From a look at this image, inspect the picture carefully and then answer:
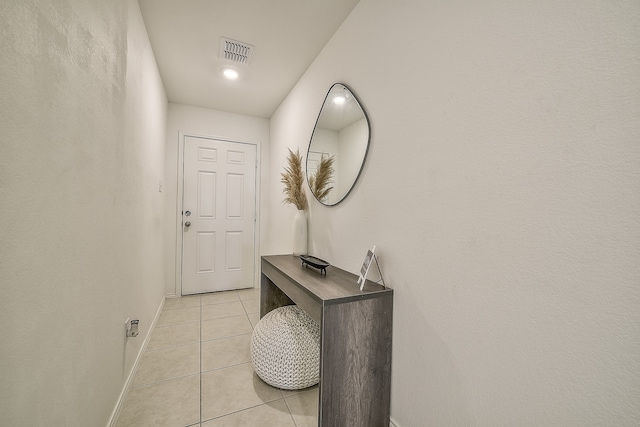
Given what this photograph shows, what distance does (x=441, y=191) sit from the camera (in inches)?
40.8

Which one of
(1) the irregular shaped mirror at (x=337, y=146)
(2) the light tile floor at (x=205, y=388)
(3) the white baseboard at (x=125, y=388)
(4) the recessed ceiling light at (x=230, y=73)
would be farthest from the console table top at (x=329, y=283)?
(4) the recessed ceiling light at (x=230, y=73)

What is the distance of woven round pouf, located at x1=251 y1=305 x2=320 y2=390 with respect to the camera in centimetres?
151

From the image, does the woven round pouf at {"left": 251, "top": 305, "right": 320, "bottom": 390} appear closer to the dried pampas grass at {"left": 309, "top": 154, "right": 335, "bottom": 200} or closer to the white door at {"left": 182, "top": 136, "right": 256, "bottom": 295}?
the dried pampas grass at {"left": 309, "top": 154, "right": 335, "bottom": 200}

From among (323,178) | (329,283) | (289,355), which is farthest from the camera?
(323,178)

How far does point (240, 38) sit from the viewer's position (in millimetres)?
1982

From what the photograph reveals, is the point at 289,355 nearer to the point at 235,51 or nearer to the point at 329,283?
the point at 329,283

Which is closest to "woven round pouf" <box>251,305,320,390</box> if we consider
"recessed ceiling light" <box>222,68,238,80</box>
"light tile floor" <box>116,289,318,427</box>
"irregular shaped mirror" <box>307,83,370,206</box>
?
"light tile floor" <box>116,289,318,427</box>

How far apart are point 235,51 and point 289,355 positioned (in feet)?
7.95

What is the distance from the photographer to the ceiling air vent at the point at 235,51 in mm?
2037

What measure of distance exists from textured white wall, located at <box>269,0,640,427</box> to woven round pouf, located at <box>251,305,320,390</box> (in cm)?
53

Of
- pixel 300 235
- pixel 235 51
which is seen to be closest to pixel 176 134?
pixel 235 51

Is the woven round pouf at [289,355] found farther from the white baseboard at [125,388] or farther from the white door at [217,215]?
the white door at [217,215]

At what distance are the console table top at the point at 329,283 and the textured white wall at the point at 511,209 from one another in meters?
0.16

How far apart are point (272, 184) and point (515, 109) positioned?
2.92m
